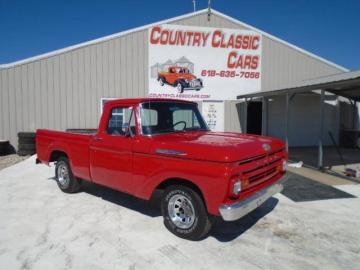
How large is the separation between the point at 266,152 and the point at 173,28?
1154cm

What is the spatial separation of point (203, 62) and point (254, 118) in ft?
14.2

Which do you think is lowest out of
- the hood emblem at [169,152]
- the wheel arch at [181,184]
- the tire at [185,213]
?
the tire at [185,213]

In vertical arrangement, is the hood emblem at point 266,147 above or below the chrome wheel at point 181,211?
above

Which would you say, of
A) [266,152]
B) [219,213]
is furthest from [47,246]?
[266,152]

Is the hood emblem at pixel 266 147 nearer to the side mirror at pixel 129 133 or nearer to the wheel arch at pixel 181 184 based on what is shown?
the wheel arch at pixel 181 184

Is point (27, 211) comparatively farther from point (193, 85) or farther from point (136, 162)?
point (193, 85)

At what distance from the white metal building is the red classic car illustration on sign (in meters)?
0.88

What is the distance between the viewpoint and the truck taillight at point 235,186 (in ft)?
11.6

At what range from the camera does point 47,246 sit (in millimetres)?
3938

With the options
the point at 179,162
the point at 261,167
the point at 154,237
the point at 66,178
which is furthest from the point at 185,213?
the point at 66,178

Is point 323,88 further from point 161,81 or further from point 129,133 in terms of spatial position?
point 161,81

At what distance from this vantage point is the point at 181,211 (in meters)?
4.21

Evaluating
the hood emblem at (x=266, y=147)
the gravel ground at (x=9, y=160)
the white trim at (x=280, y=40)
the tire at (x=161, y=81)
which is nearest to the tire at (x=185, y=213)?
the hood emblem at (x=266, y=147)

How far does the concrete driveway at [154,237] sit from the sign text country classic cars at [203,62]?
924cm
